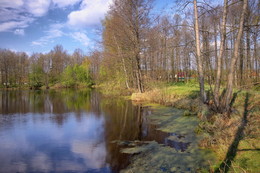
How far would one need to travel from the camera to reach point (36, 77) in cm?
4819

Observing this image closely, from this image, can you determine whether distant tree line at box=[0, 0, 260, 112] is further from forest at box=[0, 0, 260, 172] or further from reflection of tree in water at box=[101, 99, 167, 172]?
reflection of tree in water at box=[101, 99, 167, 172]

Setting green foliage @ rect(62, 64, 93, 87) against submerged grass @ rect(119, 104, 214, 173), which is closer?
submerged grass @ rect(119, 104, 214, 173)

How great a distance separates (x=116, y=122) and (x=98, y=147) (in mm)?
3939

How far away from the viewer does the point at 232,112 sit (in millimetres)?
8742

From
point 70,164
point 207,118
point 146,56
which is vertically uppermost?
point 146,56

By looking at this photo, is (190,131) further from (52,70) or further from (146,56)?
(52,70)

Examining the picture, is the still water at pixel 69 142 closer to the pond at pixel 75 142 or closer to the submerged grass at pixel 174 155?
the pond at pixel 75 142

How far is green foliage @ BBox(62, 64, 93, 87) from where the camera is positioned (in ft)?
161

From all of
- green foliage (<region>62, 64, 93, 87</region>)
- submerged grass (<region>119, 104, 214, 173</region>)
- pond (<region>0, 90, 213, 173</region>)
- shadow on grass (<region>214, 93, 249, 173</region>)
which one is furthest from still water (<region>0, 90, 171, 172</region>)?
green foliage (<region>62, 64, 93, 87</region>)

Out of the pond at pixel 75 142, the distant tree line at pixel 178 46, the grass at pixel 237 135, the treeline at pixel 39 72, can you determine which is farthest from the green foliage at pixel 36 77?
the grass at pixel 237 135

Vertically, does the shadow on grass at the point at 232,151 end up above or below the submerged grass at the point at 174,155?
above

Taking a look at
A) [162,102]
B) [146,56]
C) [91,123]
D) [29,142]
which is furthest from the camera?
[146,56]

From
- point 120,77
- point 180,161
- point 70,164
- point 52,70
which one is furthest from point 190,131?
point 52,70

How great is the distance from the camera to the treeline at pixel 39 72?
48.9m
